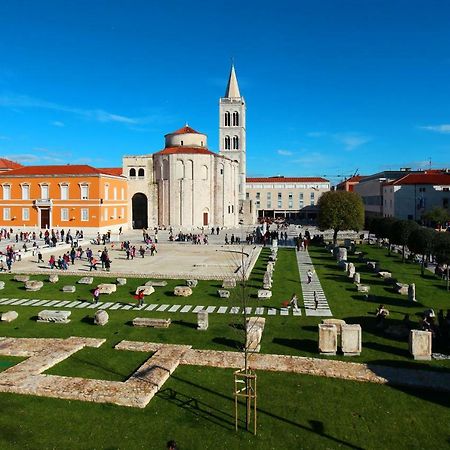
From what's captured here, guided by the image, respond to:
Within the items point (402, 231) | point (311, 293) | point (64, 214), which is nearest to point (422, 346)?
point (311, 293)

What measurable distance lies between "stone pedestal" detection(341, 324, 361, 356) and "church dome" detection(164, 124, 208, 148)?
6111 cm

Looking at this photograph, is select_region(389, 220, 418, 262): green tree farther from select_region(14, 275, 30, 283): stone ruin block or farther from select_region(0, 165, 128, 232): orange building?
select_region(0, 165, 128, 232): orange building

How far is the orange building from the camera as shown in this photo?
54.0 metres

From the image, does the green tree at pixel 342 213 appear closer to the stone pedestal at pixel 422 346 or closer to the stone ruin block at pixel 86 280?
the stone ruin block at pixel 86 280

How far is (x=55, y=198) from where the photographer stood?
54.7 m

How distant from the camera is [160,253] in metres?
39.1

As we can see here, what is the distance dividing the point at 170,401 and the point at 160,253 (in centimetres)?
2896

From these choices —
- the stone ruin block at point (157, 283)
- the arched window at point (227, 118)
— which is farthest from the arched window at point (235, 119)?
the stone ruin block at point (157, 283)

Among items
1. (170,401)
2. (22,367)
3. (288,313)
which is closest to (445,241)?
(288,313)

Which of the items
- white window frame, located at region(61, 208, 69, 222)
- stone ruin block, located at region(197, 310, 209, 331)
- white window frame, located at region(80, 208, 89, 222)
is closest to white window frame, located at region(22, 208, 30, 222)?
white window frame, located at region(61, 208, 69, 222)

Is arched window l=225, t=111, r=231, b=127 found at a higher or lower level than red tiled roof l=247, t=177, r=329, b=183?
higher

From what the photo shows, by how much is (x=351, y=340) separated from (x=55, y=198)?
48667 millimetres

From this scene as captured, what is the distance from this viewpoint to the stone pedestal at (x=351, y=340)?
13547mm

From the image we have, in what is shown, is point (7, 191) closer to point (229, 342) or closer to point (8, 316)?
point (8, 316)
